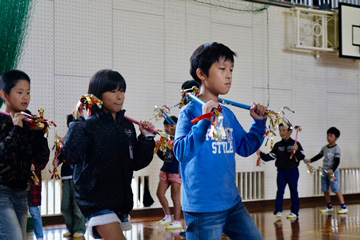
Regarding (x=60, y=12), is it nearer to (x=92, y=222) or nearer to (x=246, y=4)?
(x=246, y=4)

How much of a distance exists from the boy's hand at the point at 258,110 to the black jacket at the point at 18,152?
4.26 ft

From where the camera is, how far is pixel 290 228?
6531 mm

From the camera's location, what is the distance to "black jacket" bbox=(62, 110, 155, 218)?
2.90m

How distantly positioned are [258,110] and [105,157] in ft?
3.01

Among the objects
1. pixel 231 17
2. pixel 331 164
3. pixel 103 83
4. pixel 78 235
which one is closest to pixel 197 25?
pixel 231 17

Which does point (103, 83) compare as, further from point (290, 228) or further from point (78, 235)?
point (290, 228)

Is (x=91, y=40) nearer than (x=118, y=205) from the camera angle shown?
No

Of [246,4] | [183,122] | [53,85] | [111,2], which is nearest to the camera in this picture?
[183,122]

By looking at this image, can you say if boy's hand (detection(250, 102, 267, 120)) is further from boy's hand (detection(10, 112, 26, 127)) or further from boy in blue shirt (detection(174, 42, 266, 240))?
boy's hand (detection(10, 112, 26, 127))

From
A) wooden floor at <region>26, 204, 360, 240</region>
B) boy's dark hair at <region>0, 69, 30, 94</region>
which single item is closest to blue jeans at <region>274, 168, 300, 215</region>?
wooden floor at <region>26, 204, 360, 240</region>

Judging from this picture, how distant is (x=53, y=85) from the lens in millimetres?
7121

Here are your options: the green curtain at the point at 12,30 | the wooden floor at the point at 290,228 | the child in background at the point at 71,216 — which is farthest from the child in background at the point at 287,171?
Result: the green curtain at the point at 12,30

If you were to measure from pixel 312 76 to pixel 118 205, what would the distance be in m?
7.57

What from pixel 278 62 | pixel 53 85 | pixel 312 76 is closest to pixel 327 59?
pixel 312 76
